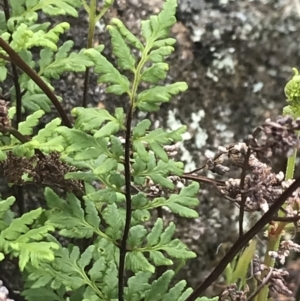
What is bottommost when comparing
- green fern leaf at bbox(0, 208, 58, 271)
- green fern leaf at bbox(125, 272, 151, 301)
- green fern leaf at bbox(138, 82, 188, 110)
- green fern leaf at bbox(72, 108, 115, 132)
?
green fern leaf at bbox(125, 272, 151, 301)

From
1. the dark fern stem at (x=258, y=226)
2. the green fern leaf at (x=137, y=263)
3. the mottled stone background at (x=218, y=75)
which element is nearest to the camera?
the dark fern stem at (x=258, y=226)

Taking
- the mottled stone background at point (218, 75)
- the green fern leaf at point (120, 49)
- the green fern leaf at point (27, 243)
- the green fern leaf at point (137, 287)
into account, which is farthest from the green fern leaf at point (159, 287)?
the mottled stone background at point (218, 75)

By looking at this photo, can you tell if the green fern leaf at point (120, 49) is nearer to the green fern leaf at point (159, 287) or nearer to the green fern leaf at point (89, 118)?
the green fern leaf at point (89, 118)

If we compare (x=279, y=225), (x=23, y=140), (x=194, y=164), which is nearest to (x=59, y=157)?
(x=23, y=140)

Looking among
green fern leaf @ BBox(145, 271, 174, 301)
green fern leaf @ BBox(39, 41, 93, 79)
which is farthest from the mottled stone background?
green fern leaf @ BBox(145, 271, 174, 301)

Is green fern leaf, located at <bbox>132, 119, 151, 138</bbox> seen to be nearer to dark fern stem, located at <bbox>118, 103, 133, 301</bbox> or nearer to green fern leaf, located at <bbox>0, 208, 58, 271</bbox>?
dark fern stem, located at <bbox>118, 103, 133, 301</bbox>

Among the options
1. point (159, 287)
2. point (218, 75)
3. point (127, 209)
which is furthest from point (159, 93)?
point (218, 75)

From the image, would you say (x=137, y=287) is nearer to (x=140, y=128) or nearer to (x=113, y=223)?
(x=113, y=223)

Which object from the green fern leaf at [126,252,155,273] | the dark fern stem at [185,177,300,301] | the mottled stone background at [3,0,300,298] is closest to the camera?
the dark fern stem at [185,177,300,301]
